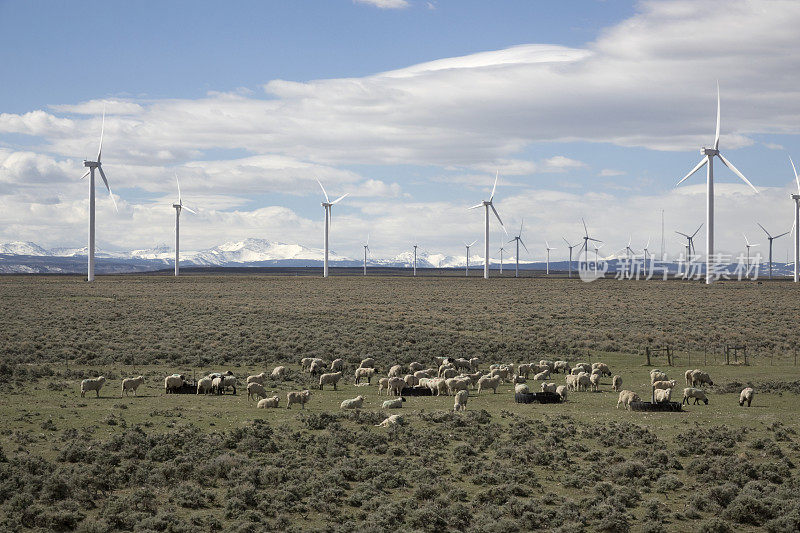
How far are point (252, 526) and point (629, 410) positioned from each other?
16.5 metres

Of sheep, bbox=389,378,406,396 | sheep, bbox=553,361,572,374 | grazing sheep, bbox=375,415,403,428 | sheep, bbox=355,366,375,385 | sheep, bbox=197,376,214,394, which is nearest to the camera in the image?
grazing sheep, bbox=375,415,403,428

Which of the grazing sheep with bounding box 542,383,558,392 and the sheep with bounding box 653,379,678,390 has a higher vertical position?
the sheep with bounding box 653,379,678,390

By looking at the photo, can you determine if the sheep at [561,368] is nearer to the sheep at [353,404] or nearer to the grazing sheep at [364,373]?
the grazing sheep at [364,373]

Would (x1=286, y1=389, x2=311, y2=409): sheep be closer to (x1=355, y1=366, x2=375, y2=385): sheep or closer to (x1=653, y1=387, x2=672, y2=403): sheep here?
(x1=355, y1=366, x2=375, y2=385): sheep

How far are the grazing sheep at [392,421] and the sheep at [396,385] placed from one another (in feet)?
22.7

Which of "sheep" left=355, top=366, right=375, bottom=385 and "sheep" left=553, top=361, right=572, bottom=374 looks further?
"sheep" left=553, top=361, right=572, bottom=374

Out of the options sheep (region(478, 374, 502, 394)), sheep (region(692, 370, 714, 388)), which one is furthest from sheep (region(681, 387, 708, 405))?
sheep (region(478, 374, 502, 394))

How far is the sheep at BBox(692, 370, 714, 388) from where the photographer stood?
34.6 meters

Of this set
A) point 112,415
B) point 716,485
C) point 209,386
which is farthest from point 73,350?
point 716,485

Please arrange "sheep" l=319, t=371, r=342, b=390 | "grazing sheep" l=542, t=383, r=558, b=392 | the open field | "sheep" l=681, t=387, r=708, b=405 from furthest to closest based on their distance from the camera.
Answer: "sheep" l=319, t=371, r=342, b=390
"grazing sheep" l=542, t=383, r=558, b=392
"sheep" l=681, t=387, r=708, b=405
the open field

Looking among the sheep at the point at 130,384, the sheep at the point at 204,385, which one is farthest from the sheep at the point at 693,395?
the sheep at the point at 130,384

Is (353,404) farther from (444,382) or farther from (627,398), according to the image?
(627,398)

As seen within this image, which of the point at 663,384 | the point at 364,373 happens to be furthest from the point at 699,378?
the point at 364,373

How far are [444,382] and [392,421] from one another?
7934 mm
